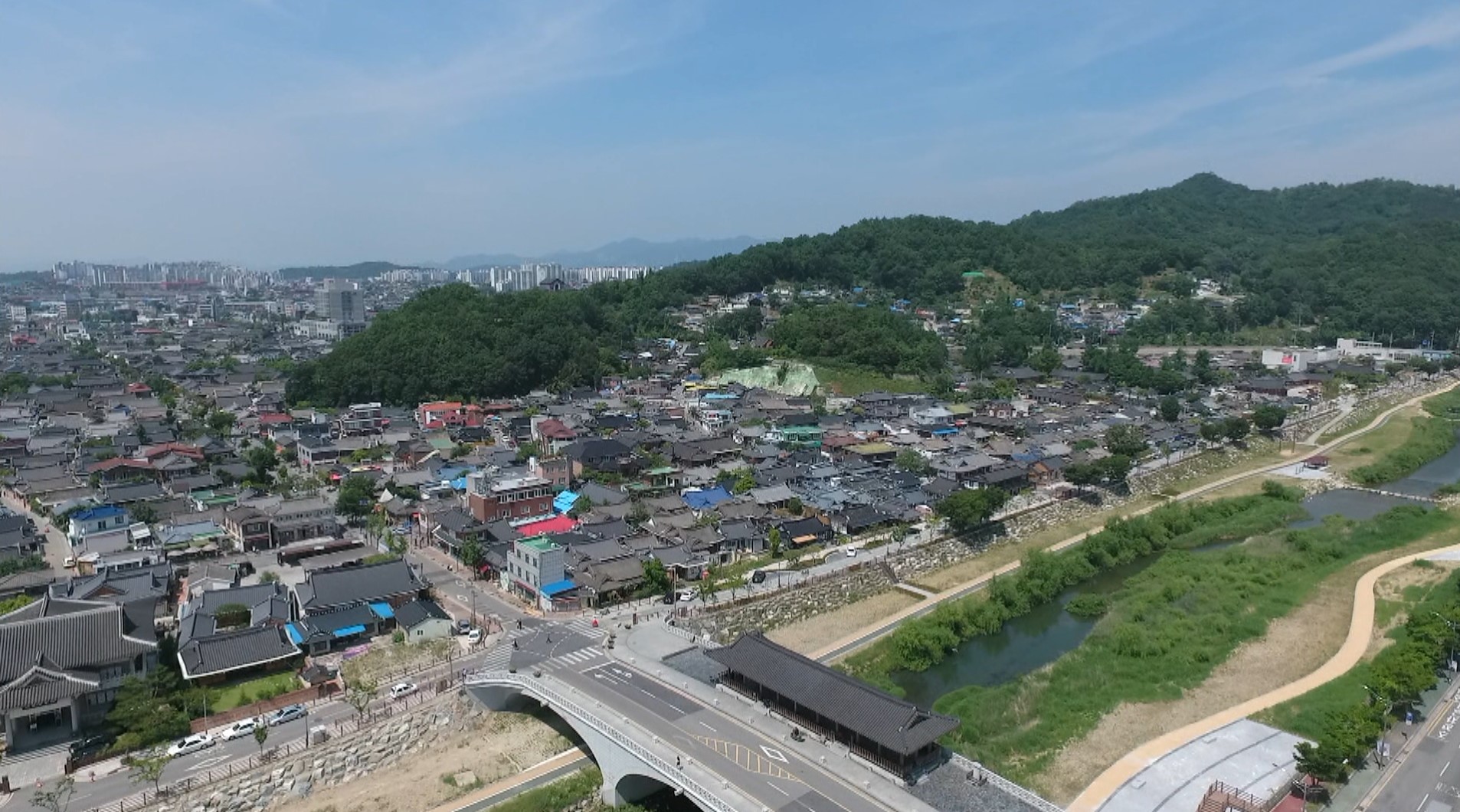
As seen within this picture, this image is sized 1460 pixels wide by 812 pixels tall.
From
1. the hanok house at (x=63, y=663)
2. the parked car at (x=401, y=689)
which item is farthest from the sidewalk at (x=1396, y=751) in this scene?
the hanok house at (x=63, y=663)

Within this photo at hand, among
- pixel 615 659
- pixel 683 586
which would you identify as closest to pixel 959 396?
pixel 683 586

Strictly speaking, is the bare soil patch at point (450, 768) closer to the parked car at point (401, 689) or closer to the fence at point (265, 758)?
the fence at point (265, 758)

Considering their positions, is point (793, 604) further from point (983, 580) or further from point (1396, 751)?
point (1396, 751)

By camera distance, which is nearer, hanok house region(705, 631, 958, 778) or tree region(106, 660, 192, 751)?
hanok house region(705, 631, 958, 778)

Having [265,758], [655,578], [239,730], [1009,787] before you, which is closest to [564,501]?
[655,578]

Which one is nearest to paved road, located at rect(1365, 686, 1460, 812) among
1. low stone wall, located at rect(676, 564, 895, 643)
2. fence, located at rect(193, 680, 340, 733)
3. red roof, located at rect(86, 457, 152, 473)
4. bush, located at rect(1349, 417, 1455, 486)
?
low stone wall, located at rect(676, 564, 895, 643)

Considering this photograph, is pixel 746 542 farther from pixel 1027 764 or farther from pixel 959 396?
pixel 959 396

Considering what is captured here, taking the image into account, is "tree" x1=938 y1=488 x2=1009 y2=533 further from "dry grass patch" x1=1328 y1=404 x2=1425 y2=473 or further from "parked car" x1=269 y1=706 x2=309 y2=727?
"dry grass patch" x1=1328 y1=404 x2=1425 y2=473
